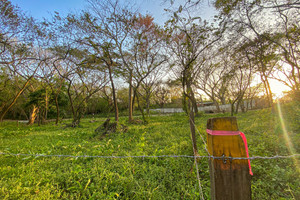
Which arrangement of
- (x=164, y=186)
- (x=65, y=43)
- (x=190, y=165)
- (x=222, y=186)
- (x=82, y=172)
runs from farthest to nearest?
(x=65, y=43) < (x=190, y=165) < (x=82, y=172) < (x=164, y=186) < (x=222, y=186)

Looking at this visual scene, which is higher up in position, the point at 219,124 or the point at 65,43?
the point at 65,43

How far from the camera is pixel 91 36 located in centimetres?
776

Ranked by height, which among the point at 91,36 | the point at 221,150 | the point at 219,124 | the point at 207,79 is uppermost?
the point at 91,36

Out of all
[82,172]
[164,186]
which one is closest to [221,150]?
[164,186]

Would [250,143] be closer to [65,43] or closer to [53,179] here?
[53,179]

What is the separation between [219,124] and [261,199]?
1.58 m

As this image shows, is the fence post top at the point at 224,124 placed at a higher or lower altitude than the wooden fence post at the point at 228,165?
higher

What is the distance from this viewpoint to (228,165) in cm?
85

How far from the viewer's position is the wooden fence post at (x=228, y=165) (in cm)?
84

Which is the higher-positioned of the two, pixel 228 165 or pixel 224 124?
pixel 224 124

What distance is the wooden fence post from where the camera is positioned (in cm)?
84

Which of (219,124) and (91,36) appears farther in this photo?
(91,36)

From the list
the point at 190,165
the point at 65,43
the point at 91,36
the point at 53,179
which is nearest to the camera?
the point at 53,179

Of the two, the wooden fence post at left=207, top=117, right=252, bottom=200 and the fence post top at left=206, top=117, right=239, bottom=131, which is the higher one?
the fence post top at left=206, top=117, right=239, bottom=131
